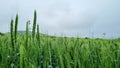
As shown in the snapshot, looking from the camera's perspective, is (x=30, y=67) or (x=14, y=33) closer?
(x=30, y=67)

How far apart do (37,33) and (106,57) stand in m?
0.79

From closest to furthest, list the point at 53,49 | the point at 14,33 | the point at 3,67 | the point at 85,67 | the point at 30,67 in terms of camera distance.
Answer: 1. the point at 30,67
2. the point at 3,67
3. the point at 85,67
4. the point at 14,33
5. the point at 53,49

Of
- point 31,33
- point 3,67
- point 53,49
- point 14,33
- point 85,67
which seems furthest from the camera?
point 53,49

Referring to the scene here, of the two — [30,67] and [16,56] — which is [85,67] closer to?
[30,67]

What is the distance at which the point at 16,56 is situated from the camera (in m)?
3.13

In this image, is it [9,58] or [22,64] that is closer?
[22,64]

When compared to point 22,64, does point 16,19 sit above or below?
above

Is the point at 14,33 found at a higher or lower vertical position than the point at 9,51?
higher

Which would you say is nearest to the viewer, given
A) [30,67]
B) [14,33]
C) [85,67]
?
[30,67]

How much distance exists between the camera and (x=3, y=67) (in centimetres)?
236

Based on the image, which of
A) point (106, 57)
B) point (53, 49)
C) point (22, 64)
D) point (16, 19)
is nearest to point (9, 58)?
point (16, 19)

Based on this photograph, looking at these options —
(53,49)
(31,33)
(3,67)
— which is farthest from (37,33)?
(53,49)

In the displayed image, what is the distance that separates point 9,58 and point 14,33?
266 mm

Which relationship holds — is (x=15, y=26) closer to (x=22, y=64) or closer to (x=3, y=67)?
(x=3, y=67)
